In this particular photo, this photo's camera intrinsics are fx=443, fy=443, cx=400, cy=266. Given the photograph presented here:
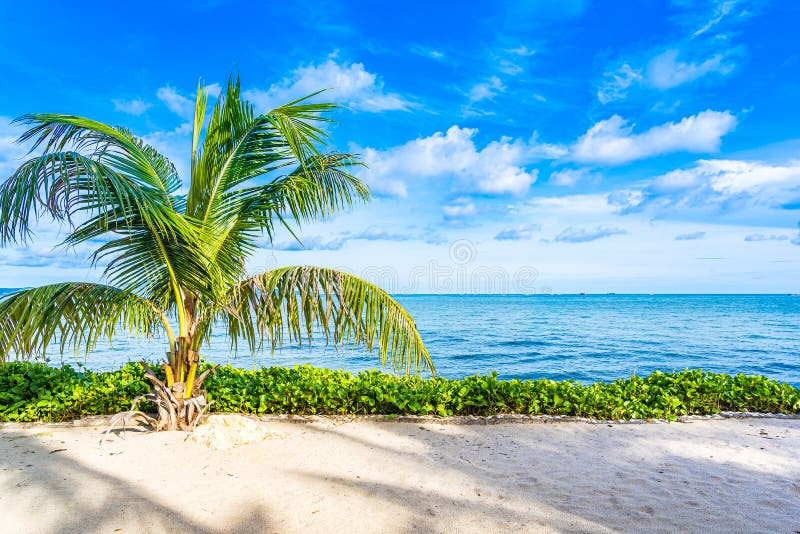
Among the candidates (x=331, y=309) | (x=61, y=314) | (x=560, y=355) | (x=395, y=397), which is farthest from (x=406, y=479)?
(x=560, y=355)

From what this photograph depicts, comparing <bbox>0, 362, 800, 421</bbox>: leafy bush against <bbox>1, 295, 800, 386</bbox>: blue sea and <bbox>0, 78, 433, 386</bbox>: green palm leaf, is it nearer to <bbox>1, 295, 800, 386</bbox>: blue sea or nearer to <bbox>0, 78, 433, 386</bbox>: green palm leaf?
<bbox>0, 78, 433, 386</bbox>: green palm leaf

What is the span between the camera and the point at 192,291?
5.94 meters

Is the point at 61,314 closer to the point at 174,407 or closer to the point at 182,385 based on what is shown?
the point at 182,385

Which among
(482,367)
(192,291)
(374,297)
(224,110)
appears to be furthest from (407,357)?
(482,367)

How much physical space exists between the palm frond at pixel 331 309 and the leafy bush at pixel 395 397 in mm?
1429

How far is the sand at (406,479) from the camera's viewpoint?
13.2ft

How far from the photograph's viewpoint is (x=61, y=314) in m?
5.32

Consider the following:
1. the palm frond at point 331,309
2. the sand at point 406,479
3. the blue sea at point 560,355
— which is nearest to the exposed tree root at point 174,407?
the sand at point 406,479

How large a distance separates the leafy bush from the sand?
0.39 metres

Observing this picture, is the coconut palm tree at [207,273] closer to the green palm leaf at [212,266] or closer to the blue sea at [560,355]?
the green palm leaf at [212,266]

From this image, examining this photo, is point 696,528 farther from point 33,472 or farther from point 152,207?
point 33,472

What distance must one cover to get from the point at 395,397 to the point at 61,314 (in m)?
4.70

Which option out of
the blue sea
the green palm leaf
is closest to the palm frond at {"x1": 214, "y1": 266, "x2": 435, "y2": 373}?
the green palm leaf

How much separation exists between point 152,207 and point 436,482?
426cm
